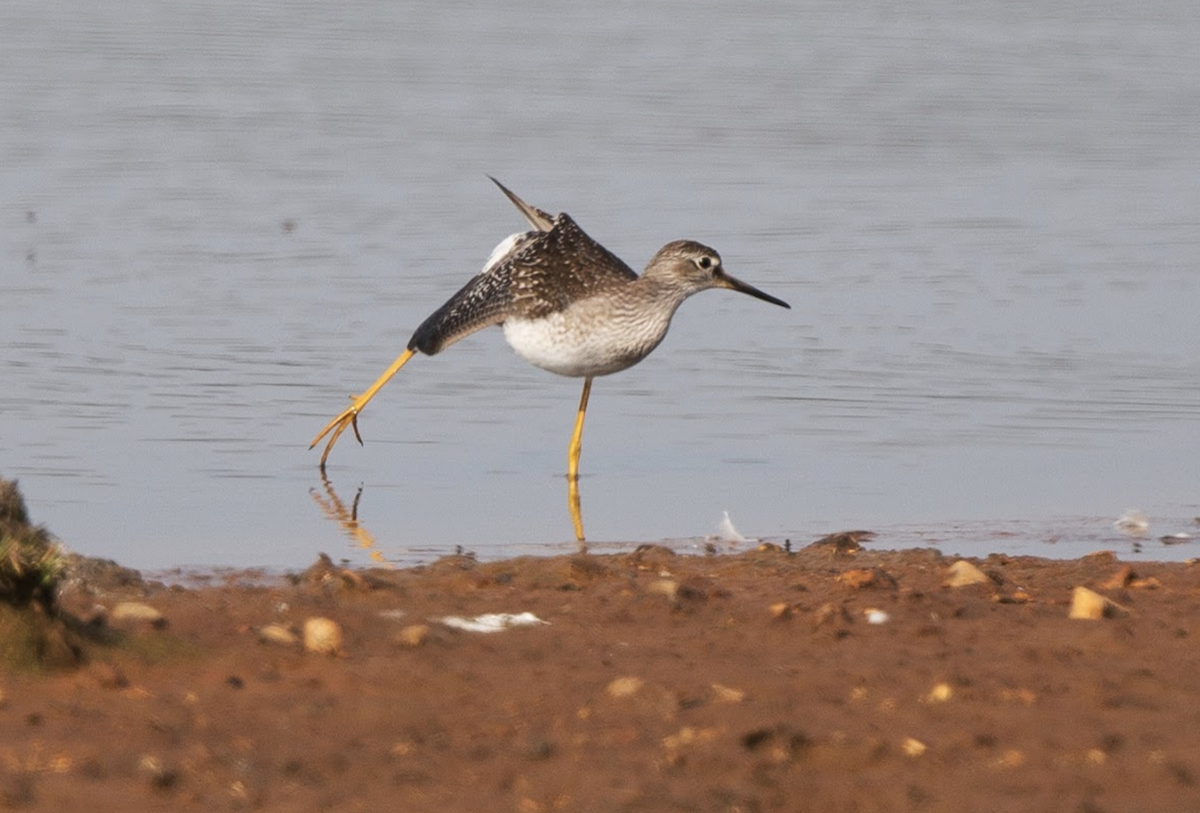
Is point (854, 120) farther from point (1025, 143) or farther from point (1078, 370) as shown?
point (1078, 370)

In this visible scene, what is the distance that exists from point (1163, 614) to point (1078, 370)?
5.02 m

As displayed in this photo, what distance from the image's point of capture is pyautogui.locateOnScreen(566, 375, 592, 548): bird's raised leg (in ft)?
28.1

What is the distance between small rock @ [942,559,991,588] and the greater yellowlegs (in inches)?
107

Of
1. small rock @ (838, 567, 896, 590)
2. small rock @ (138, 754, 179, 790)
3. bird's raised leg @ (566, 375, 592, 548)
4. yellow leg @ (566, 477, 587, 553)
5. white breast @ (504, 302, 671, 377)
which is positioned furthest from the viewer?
white breast @ (504, 302, 671, 377)

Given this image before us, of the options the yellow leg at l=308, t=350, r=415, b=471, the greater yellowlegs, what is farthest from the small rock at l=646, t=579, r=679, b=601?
the yellow leg at l=308, t=350, r=415, b=471

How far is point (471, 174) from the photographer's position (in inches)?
617

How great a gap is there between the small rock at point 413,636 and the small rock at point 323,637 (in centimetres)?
18

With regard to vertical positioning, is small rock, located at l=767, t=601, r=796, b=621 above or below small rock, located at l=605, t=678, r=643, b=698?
below

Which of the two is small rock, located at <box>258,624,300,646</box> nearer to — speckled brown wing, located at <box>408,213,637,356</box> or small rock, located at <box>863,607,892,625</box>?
small rock, located at <box>863,607,892,625</box>

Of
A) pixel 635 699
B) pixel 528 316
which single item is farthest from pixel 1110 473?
pixel 635 699

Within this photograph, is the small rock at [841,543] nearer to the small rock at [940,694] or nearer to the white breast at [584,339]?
the white breast at [584,339]

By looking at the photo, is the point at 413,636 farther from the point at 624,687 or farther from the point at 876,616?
the point at 876,616

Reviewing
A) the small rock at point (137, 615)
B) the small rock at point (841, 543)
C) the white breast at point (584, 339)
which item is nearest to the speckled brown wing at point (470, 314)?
the white breast at point (584, 339)

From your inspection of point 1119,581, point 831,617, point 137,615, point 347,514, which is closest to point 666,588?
point 831,617
